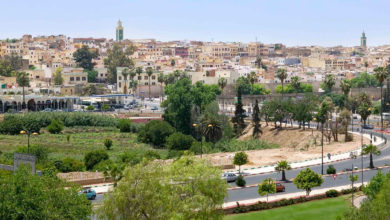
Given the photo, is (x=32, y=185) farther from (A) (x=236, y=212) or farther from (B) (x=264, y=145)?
(B) (x=264, y=145)

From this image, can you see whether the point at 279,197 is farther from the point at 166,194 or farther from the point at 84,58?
the point at 84,58

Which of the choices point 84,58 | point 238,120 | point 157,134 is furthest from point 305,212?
point 84,58

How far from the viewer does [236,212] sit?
37.2 meters

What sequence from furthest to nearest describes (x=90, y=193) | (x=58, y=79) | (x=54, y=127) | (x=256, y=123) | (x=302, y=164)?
(x=58, y=79)
(x=256, y=123)
(x=54, y=127)
(x=302, y=164)
(x=90, y=193)

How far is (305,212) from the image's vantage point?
37.4 m

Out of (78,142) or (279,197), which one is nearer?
(279,197)

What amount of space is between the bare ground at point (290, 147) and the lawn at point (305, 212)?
13181mm

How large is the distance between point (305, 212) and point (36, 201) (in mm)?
15520

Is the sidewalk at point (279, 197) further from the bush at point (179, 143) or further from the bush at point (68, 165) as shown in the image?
the bush at point (179, 143)

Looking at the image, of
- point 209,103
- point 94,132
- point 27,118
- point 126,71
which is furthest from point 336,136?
point 126,71

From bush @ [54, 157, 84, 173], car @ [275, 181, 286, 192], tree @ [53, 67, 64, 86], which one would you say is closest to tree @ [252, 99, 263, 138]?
bush @ [54, 157, 84, 173]

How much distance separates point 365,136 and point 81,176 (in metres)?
34.1

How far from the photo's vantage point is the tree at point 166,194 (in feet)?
94.8

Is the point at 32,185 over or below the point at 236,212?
over
